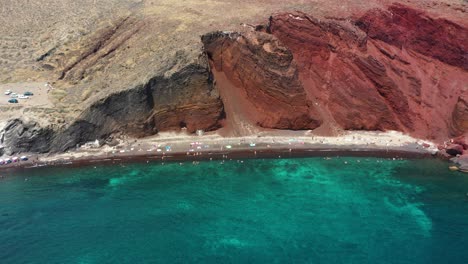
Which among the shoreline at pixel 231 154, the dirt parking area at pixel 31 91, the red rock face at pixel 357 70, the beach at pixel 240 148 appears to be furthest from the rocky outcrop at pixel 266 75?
the dirt parking area at pixel 31 91

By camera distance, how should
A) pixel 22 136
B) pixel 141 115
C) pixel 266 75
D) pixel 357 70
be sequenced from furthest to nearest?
pixel 357 70 < pixel 266 75 < pixel 141 115 < pixel 22 136

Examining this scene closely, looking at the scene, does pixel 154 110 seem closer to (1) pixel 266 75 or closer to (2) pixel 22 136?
(1) pixel 266 75

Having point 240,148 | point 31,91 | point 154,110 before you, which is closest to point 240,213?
point 240,148

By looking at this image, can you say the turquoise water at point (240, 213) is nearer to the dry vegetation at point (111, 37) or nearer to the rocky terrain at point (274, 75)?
the rocky terrain at point (274, 75)

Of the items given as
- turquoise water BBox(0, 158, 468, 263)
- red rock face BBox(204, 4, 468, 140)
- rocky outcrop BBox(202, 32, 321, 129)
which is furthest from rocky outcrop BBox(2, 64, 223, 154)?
red rock face BBox(204, 4, 468, 140)

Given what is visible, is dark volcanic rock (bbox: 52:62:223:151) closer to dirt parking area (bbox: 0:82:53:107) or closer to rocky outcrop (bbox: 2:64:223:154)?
rocky outcrop (bbox: 2:64:223:154)

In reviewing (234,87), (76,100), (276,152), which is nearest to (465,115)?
(276,152)
